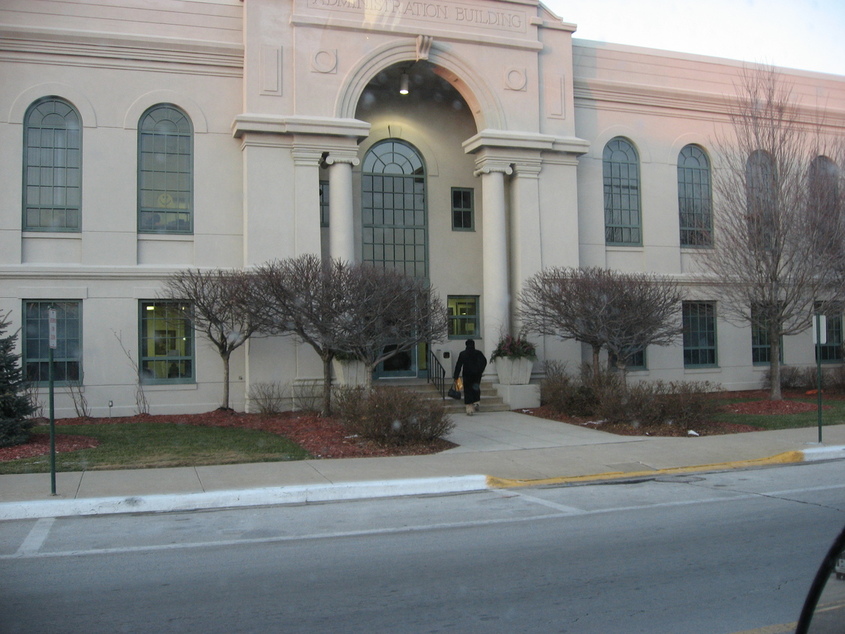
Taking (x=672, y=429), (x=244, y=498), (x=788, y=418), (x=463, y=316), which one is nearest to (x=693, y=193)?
(x=463, y=316)

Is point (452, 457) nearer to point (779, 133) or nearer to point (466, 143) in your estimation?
point (466, 143)

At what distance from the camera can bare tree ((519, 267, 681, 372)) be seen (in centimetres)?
1753

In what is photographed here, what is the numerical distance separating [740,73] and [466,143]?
375 inches

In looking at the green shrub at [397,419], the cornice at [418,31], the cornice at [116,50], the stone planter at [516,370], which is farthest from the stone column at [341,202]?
the green shrub at [397,419]

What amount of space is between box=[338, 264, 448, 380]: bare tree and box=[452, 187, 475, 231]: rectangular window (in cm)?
625

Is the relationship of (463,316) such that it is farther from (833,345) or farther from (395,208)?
(833,345)

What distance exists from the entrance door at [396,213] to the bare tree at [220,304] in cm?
477

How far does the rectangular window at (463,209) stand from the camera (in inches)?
874

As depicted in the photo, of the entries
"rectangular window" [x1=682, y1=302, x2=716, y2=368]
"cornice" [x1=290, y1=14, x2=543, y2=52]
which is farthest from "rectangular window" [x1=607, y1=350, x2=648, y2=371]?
"cornice" [x1=290, y1=14, x2=543, y2=52]

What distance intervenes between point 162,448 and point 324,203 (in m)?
9.16

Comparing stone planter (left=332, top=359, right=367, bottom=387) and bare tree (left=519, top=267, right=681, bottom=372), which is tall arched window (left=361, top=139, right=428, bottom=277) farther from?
bare tree (left=519, top=267, right=681, bottom=372)

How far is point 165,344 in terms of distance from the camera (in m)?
18.7

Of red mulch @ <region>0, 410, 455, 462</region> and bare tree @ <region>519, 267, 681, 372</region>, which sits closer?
red mulch @ <region>0, 410, 455, 462</region>

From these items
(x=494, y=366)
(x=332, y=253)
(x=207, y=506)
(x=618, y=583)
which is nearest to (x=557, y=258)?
(x=494, y=366)
